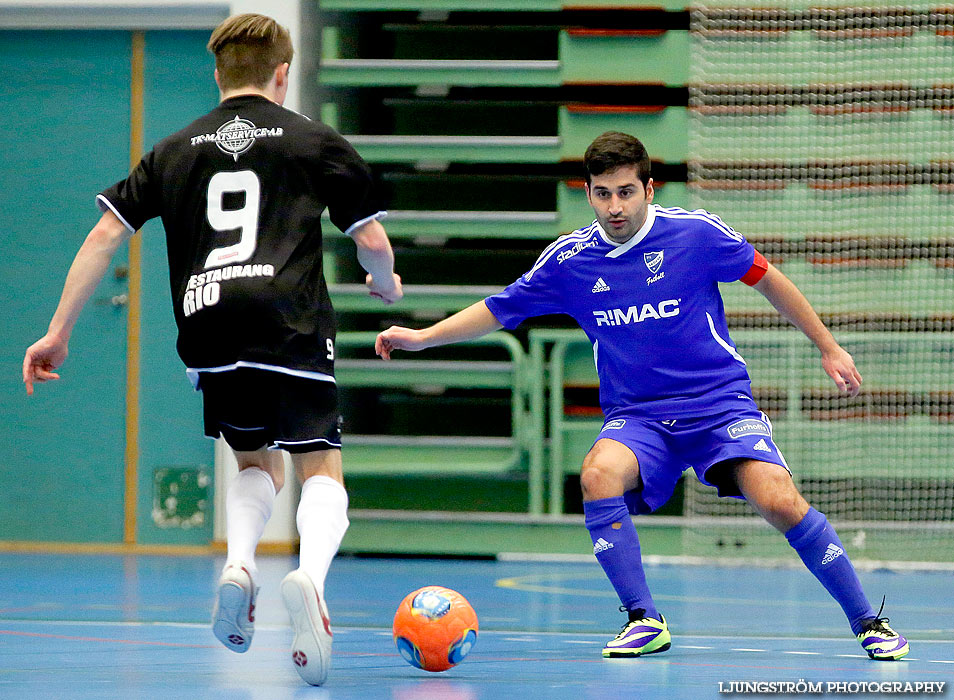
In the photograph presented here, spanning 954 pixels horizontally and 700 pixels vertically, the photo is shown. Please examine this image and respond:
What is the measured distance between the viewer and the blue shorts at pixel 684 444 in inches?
165

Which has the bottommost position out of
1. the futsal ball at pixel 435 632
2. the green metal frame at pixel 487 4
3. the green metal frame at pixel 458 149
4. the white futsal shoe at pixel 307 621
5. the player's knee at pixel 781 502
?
the futsal ball at pixel 435 632

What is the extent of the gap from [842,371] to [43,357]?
2375 millimetres

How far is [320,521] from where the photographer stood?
333 cm

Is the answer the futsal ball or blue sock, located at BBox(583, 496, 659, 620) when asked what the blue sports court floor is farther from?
blue sock, located at BBox(583, 496, 659, 620)

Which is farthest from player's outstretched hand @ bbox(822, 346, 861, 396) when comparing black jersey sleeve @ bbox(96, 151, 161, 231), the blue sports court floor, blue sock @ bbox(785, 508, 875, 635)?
black jersey sleeve @ bbox(96, 151, 161, 231)

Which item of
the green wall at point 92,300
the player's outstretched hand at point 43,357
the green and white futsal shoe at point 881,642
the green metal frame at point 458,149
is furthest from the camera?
the green wall at point 92,300

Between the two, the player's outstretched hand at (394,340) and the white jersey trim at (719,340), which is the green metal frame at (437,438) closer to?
the white jersey trim at (719,340)

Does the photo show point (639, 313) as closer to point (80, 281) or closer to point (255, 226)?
point (255, 226)

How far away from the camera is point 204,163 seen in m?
3.41

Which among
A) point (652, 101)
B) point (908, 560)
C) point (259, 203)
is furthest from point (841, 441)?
point (259, 203)

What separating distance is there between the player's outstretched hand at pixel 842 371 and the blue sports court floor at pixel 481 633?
2.67ft

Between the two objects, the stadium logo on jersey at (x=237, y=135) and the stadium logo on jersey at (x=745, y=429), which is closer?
the stadium logo on jersey at (x=237, y=135)

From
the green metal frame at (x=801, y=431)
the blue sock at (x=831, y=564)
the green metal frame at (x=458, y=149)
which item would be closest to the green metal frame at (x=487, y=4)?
the green metal frame at (x=458, y=149)

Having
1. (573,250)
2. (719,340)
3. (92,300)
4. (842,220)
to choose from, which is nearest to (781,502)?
(719,340)
